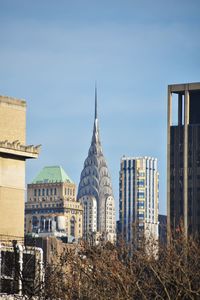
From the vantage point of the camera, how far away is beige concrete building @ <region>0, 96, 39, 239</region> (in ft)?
507

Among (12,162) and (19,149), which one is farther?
(12,162)

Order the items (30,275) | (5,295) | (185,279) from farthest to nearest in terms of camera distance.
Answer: (30,275) < (5,295) < (185,279)

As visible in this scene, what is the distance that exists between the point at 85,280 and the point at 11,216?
4353 cm

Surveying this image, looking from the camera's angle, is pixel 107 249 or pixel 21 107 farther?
pixel 21 107

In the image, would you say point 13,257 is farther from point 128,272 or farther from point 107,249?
point 128,272

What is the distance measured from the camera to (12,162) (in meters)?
155

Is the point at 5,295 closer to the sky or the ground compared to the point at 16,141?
closer to the ground

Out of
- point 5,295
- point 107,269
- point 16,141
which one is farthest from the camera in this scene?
point 16,141

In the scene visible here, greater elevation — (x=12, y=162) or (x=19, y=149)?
(x=19, y=149)

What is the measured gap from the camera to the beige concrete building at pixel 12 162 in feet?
507

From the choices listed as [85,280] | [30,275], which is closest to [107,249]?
[30,275]

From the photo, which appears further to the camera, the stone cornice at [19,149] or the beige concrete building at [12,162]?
the beige concrete building at [12,162]

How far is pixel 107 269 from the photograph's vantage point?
362 ft

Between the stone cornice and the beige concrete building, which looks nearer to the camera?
the stone cornice
